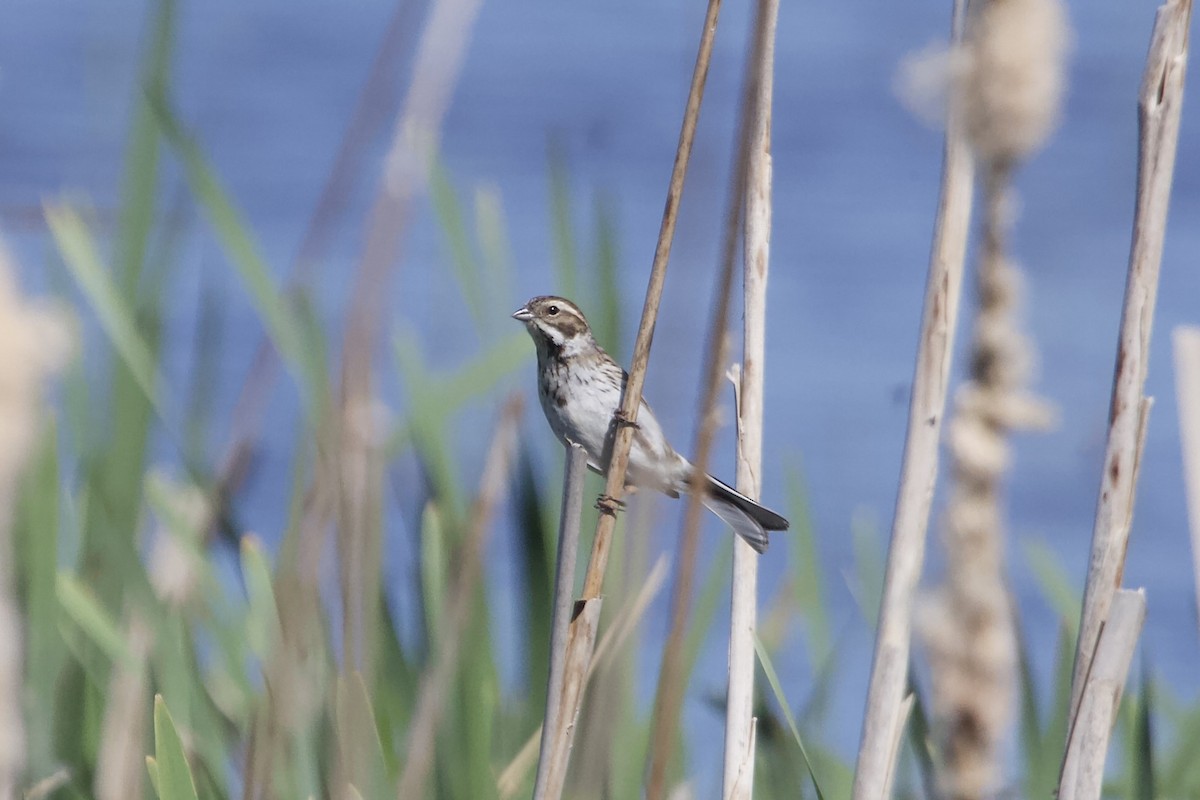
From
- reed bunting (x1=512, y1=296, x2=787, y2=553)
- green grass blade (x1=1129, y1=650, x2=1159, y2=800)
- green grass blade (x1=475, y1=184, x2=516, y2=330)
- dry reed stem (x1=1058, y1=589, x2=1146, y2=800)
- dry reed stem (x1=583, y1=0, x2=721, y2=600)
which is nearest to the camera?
dry reed stem (x1=583, y1=0, x2=721, y2=600)

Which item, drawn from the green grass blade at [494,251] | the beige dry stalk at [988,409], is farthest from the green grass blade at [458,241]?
the beige dry stalk at [988,409]

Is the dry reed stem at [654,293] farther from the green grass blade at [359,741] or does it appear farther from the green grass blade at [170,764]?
the green grass blade at [170,764]

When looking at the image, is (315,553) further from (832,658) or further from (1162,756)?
(1162,756)

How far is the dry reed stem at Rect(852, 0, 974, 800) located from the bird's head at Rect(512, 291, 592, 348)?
64.2 inches

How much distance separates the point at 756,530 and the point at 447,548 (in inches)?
20.6

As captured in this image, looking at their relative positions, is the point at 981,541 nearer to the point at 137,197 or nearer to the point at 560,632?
the point at 560,632

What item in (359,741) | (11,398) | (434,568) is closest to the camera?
(11,398)

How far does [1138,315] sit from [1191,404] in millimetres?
245

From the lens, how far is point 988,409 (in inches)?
39.9

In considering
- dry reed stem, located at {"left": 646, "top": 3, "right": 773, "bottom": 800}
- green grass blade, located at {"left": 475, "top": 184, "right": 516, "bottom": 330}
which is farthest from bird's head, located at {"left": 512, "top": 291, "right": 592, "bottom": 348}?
dry reed stem, located at {"left": 646, "top": 3, "right": 773, "bottom": 800}

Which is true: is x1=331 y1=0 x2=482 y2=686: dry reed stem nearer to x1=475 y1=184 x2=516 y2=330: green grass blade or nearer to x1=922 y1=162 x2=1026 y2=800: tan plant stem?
x1=922 y1=162 x2=1026 y2=800: tan plant stem

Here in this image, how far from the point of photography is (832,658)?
7.00ft

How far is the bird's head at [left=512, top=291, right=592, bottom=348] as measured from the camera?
10.0 feet

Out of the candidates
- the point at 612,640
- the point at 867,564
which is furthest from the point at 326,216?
the point at 867,564
